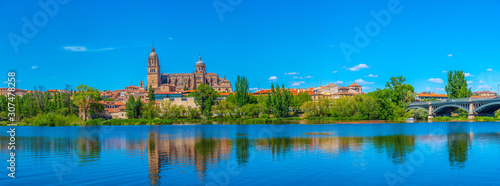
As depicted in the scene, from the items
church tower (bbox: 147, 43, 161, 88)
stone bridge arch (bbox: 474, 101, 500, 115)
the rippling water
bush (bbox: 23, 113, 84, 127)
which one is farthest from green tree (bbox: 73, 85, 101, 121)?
church tower (bbox: 147, 43, 161, 88)

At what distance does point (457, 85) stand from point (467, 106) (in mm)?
15804

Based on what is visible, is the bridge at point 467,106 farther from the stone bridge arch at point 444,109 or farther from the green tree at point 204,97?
the green tree at point 204,97

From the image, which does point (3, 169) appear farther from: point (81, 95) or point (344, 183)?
point (81, 95)

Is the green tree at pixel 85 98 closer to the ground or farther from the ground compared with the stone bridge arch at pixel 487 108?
farther from the ground

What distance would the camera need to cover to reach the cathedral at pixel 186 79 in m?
177

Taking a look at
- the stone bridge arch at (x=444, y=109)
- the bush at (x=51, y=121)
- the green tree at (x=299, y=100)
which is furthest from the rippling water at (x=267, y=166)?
the green tree at (x=299, y=100)

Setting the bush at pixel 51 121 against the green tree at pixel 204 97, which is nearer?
the bush at pixel 51 121

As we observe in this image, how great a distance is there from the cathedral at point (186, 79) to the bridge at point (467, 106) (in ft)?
344

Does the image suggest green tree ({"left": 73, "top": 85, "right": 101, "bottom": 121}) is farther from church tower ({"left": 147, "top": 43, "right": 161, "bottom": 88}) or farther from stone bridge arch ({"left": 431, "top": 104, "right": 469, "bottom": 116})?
church tower ({"left": 147, "top": 43, "right": 161, "bottom": 88})

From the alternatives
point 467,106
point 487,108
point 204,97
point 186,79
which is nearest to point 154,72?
point 186,79

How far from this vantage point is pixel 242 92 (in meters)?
88.1

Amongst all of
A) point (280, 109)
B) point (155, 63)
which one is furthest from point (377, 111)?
point (155, 63)

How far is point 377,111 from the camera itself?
2697 inches

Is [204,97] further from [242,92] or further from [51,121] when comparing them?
[51,121]
